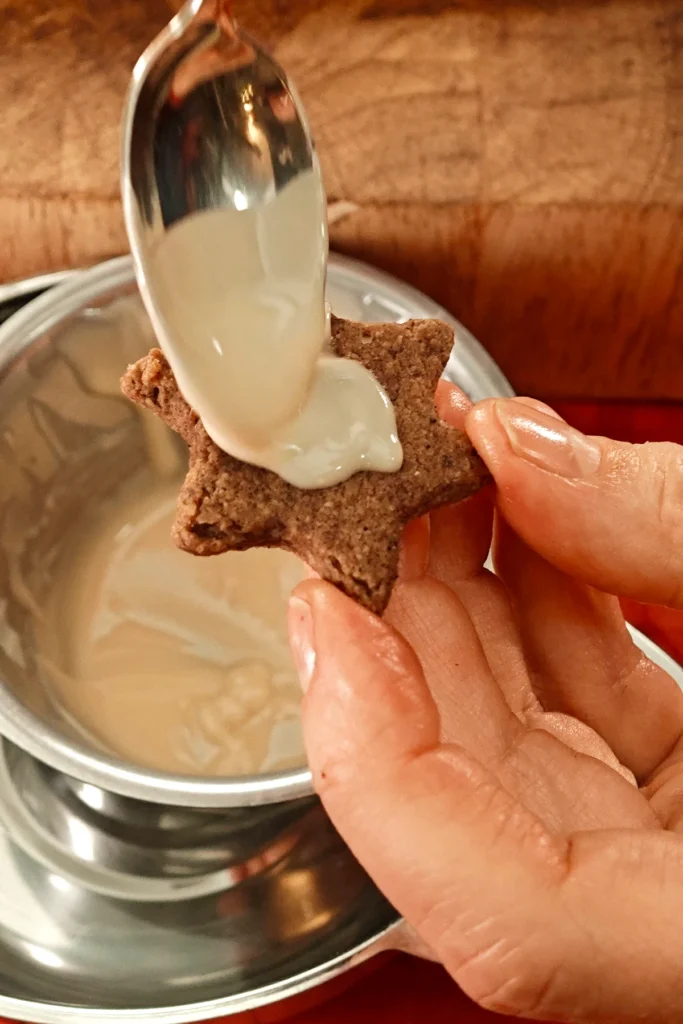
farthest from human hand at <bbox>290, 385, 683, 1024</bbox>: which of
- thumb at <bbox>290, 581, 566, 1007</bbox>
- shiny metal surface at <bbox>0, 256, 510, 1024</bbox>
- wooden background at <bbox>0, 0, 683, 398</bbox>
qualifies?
wooden background at <bbox>0, 0, 683, 398</bbox>

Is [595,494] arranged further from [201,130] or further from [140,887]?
[140,887]

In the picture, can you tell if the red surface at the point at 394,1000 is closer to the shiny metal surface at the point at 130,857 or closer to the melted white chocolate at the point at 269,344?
the shiny metal surface at the point at 130,857

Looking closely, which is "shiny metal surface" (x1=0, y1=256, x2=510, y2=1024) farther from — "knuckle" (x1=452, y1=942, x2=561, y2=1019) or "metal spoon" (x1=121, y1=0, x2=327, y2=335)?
"metal spoon" (x1=121, y1=0, x2=327, y2=335)

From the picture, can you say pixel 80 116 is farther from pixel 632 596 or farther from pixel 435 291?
pixel 632 596

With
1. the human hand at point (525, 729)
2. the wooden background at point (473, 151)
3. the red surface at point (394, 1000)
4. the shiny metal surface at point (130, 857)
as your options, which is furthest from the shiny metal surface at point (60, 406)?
the red surface at point (394, 1000)

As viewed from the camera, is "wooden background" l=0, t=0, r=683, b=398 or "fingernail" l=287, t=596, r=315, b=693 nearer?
"fingernail" l=287, t=596, r=315, b=693

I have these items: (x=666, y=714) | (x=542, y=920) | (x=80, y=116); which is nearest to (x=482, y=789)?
(x=542, y=920)
